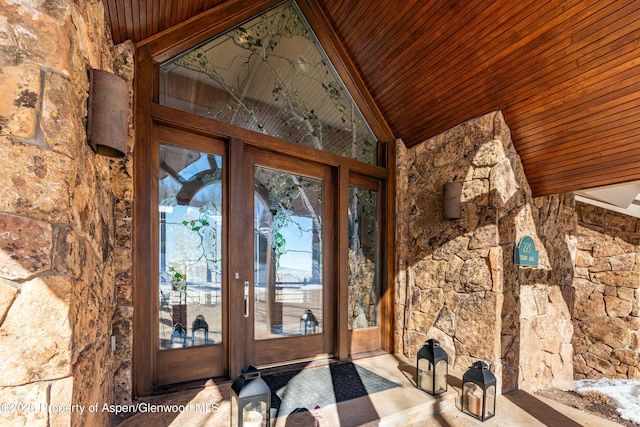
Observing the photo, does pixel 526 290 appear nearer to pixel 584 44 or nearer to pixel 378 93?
pixel 584 44

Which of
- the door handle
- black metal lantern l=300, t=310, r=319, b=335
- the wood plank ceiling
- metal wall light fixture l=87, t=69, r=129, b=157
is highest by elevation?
the wood plank ceiling

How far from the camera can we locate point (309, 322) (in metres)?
3.27

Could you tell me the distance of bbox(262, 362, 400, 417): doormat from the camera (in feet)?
7.79

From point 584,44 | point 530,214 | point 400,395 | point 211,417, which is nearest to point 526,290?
point 530,214

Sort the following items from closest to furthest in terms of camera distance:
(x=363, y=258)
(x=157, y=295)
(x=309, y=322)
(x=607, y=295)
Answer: (x=157, y=295) < (x=309, y=322) < (x=363, y=258) < (x=607, y=295)

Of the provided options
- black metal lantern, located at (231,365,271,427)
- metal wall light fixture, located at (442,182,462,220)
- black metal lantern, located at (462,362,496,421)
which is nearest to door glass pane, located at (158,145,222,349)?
black metal lantern, located at (231,365,271,427)

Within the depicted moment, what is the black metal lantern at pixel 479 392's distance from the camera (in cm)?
233

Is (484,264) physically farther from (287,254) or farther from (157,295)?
(157,295)

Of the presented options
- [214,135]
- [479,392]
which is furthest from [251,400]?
[214,135]

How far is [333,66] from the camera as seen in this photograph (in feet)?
11.5

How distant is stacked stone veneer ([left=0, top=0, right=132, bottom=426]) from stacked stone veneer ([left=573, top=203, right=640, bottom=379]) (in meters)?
6.29

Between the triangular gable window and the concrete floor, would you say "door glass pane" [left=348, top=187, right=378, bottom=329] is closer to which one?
the triangular gable window

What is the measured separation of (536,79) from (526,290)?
73.0 inches

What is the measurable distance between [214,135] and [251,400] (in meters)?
2.02
